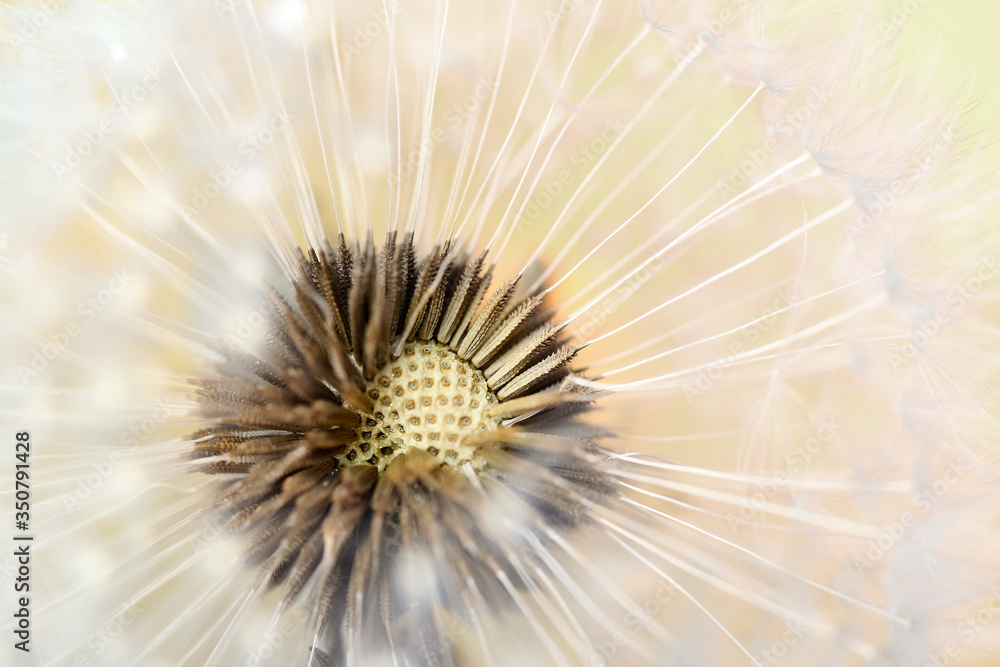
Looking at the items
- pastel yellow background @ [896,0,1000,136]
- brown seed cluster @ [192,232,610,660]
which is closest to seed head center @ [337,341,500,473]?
brown seed cluster @ [192,232,610,660]

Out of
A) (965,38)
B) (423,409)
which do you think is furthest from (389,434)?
(965,38)

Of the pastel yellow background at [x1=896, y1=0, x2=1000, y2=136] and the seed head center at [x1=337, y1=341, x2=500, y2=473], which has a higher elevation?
the pastel yellow background at [x1=896, y1=0, x2=1000, y2=136]

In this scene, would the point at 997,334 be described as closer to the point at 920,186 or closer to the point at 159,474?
the point at 920,186

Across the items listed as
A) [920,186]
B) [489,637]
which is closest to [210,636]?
[489,637]

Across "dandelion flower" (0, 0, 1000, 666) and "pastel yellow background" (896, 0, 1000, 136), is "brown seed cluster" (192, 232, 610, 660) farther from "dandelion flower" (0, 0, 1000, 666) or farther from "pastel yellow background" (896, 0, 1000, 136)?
"pastel yellow background" (896, 0, 1000, 136)

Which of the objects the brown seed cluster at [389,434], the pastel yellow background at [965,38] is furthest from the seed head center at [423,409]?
the pastel yellow background at [965,38]

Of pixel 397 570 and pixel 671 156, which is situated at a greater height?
pixel 671 156

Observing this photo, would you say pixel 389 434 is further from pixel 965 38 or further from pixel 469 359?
pixel 965 38
